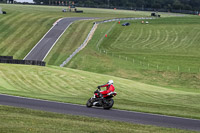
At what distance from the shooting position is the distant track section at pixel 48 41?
7456 cm

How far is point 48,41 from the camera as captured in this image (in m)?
87.1

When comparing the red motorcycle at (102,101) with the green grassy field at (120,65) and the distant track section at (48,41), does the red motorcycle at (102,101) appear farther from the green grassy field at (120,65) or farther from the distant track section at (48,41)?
the distant track section at (48,41)

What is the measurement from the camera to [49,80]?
4484cm

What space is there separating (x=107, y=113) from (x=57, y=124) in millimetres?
5688

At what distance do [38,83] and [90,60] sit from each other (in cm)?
2939

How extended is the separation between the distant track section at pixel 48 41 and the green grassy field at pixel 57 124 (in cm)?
5012

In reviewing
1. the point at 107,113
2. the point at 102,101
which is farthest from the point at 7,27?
the point at 107,113

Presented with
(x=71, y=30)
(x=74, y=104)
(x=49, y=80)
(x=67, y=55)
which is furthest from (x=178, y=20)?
(x=74, y=104)

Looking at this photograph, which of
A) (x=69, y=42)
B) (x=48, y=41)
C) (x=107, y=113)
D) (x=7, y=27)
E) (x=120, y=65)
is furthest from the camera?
(x=7, y=27)

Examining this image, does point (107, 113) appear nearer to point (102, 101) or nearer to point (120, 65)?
point (102, 101)

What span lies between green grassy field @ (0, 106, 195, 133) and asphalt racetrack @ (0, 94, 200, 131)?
1551 mm

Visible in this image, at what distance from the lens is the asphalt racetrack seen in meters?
22.7

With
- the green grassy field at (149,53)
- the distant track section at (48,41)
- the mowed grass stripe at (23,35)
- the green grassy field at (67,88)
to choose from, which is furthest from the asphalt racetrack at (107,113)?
the mowed grass stripe at (23,35)

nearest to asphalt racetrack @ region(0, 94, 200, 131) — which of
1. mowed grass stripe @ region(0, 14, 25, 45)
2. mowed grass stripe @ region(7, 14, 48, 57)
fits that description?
mowed grass stripe @ region(7, 14, 48, 57)
